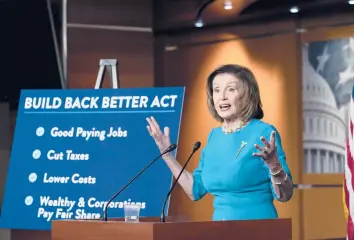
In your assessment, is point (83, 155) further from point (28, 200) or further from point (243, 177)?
point (243, 177)

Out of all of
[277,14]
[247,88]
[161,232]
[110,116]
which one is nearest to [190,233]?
[161,232]

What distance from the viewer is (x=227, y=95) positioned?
13.4 ft

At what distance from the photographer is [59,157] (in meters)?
5.20

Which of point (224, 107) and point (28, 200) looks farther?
point (28, 200)

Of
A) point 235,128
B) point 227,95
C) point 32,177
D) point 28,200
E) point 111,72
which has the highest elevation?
point 111,72

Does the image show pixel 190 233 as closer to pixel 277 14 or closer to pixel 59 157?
pixel 59 157

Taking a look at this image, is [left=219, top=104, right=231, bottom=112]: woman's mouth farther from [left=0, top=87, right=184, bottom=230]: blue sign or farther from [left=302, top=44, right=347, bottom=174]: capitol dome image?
[left=302, top=44, right=347, bottom=174]: capitol dome image

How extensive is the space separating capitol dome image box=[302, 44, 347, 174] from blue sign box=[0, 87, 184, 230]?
293cm

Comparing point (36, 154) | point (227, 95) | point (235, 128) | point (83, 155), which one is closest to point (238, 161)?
point (235, 128)

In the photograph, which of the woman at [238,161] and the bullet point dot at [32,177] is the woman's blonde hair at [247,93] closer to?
the woman at [238,161]

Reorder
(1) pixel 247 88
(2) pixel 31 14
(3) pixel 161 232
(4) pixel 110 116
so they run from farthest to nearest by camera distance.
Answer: (2) pixel 31 14 → (4) pixel 110 116 → (1) pixel 247 88 → (3) pixel 161 232

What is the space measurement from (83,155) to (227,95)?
55.1 inches

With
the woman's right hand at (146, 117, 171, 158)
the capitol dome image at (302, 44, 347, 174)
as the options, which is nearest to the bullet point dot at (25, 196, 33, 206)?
the woman's right hand at (146, 117, 171, 158)

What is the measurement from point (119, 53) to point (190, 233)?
5.04 m
